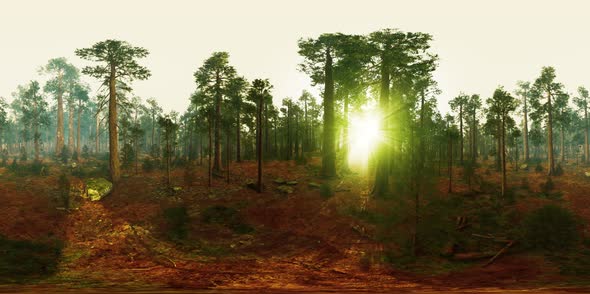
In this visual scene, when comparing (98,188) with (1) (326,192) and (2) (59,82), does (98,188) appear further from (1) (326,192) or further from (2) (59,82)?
(2) (59,82)

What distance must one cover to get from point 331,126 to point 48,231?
1849 centimetres

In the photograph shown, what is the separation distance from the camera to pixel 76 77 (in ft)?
178

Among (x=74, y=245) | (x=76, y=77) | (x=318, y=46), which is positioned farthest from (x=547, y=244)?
(x=76, y=77)

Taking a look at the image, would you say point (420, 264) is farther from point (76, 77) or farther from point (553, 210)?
point (76, 77)

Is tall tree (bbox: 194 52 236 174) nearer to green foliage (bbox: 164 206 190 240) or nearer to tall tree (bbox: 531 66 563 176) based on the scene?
green foliage (bbox: 164 206 190 240)

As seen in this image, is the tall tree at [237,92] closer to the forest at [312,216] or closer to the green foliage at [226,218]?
the forest at [312,216]

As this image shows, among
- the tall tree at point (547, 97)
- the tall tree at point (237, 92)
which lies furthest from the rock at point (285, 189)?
the tall tree at point (547, 97)

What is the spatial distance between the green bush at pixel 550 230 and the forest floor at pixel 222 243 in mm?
1112

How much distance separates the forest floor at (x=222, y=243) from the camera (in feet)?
36.0

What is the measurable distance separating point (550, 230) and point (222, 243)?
49.1 feet

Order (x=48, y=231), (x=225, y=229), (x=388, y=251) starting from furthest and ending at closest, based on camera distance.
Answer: (x=225, y=229), (x=48, y=231), (x=388, y=251)

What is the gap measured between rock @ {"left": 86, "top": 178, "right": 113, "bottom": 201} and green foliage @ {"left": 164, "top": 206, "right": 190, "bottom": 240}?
555cm

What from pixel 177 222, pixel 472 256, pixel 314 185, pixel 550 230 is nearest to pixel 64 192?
pixel 177 222

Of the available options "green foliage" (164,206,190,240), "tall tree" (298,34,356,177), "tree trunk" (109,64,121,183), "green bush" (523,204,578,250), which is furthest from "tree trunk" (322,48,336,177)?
"tree trunk" (109,64,121,183)
